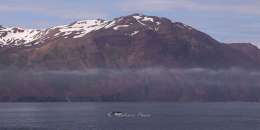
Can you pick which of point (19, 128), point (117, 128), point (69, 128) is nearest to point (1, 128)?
point (19, 128)

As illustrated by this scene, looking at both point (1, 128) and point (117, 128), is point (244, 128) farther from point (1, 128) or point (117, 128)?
point (1, 128)

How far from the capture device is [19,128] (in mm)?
161125

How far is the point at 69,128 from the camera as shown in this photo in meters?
160

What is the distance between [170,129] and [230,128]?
51.5 feet

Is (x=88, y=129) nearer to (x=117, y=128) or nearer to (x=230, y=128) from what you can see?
(x=117, y=128)

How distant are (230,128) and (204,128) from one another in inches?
265

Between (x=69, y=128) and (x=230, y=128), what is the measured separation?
41.0 metres

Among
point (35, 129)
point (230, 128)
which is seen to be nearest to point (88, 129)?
point (35, 129)

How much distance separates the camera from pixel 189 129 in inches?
6383

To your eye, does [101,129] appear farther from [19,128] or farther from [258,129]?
[258,129]

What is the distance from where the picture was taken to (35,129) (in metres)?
158

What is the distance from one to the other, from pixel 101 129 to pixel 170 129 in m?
17.7

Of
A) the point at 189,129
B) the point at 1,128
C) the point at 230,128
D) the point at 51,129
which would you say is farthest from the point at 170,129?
the point at 1,128

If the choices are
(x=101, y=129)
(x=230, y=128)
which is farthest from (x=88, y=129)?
(x=230, y=128)
